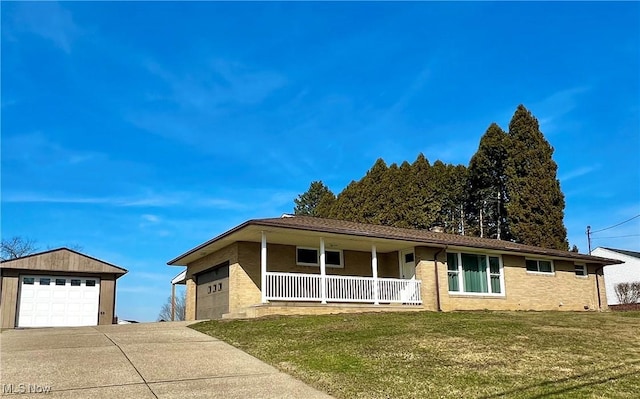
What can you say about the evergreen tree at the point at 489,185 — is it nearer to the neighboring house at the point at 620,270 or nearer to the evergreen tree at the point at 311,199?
the neighboring house at the point at 620,270

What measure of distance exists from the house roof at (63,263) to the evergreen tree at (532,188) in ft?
77.6

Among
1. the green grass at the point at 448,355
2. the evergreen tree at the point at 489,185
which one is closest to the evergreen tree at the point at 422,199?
the evergreen tree at the point at 489,185

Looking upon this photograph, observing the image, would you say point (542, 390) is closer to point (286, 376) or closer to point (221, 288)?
point (286, 376)

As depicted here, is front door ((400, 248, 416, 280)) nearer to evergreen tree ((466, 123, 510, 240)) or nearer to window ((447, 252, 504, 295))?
window ((447, 252, 504, 295))

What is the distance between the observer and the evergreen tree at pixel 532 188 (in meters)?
33.2

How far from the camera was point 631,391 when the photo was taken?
7.66 m

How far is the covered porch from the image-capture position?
56.8 ft

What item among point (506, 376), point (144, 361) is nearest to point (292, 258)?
point (144, 361)

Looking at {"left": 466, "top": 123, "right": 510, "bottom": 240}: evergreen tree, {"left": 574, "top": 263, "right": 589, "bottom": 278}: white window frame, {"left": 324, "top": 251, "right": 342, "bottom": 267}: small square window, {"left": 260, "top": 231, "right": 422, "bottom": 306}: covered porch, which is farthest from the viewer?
{"left": 466, "top": 123, "right": 510, "bottom": 240}: evergreen tree

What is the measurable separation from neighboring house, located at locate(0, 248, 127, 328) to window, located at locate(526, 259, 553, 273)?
55.6 feet

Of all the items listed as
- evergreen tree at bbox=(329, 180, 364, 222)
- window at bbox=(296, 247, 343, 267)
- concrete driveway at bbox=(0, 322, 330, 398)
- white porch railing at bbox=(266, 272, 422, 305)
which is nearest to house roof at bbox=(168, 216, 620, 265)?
window at bbox=(296, 247, 343, 267)

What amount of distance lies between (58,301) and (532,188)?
27115 mm

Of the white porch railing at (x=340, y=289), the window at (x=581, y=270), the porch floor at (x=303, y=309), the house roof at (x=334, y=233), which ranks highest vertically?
the house roof at (x=334, y=233)

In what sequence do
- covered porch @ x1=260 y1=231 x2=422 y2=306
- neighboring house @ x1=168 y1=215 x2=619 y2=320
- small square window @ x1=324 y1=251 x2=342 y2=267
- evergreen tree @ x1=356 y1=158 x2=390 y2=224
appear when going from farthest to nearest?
1. evergreen tree @ x1=356 y1=158 x2=390 y2=224
2. small square window @ x1=324 y1=251 x2=342 y2=267
3. neighboring house @ x1=168 y1=215 x2=619 y2=320
4. covered porch @ x1=260 y1=231 x2=422 y2=306
